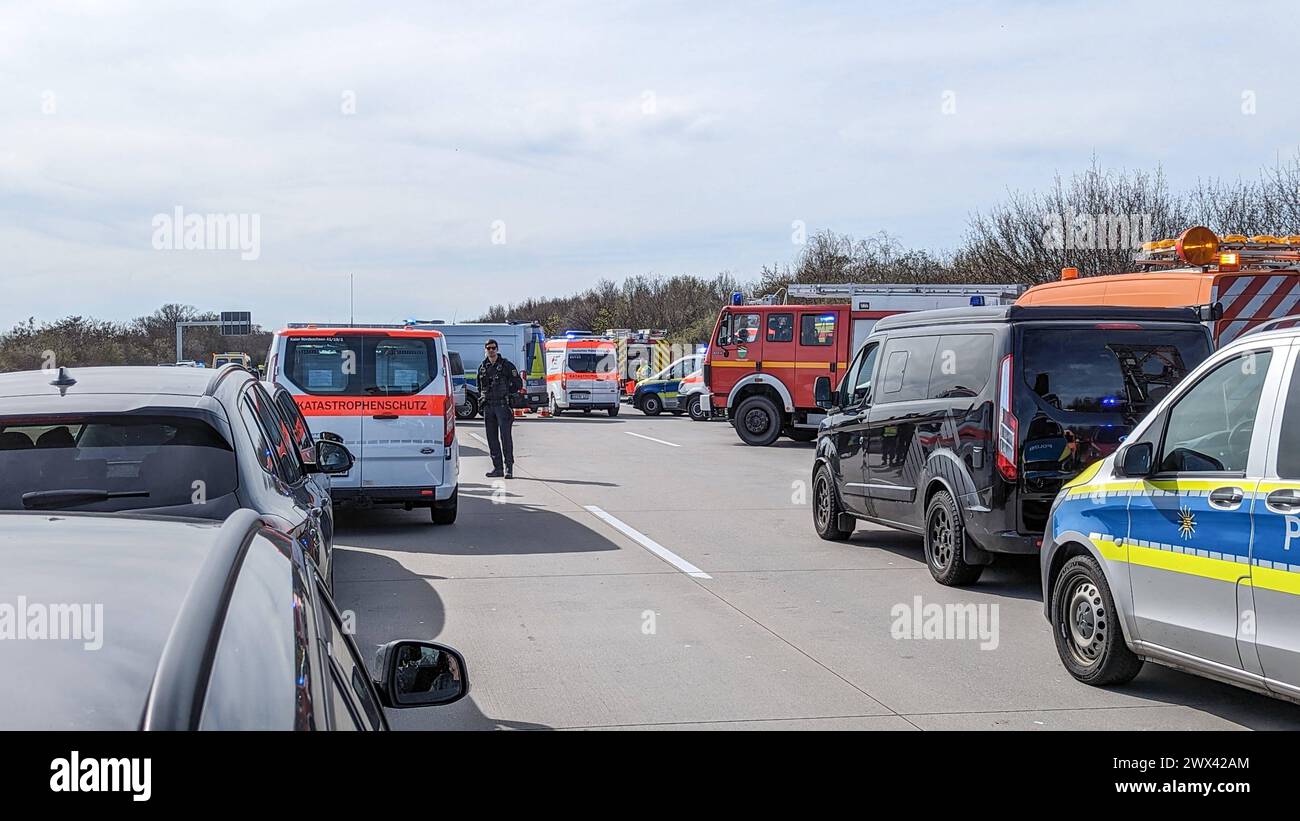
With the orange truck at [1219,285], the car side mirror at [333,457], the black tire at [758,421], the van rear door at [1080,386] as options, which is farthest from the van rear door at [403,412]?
the black tire at [758,421]

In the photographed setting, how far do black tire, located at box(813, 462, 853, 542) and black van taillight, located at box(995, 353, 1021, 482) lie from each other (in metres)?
3.07

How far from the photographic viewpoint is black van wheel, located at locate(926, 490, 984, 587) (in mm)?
9188

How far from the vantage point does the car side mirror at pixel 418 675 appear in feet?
9.61

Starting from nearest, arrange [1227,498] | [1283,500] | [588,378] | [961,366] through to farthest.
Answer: [1283,500]
[1227,498]
[961,366]
[588,378]

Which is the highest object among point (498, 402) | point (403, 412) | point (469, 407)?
point (403, 412)

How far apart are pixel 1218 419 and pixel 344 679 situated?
4.59 m

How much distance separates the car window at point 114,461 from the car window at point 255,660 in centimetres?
262

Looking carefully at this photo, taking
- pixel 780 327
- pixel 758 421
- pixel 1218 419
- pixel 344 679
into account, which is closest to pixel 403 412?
pixel 1218 419

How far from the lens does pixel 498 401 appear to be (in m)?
18.3

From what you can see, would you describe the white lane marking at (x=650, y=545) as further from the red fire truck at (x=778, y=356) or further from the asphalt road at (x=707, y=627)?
the red fire truck at (x=778, y=356)

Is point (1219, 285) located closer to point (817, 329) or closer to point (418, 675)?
point (418, 675)

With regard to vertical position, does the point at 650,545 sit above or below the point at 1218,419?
below
